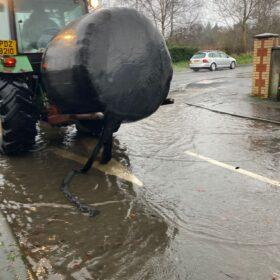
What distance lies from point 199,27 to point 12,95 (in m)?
42.7

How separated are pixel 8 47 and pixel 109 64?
2.38 meters

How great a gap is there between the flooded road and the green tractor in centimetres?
54

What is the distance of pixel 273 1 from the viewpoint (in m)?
40.7

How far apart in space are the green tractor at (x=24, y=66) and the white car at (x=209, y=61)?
70.9 feet

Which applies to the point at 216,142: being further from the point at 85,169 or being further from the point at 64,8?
the point at 64,8

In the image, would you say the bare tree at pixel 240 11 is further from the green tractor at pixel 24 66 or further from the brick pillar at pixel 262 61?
the green tractor at pixel 24 66

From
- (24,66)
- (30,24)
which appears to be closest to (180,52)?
(30,24)

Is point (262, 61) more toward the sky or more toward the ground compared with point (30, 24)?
Answer: more toward the ground

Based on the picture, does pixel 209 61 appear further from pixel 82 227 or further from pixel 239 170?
pixel 82 227

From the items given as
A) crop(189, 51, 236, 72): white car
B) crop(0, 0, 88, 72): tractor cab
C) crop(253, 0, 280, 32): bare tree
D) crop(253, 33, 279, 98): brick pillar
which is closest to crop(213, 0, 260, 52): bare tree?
crop(253, 0, 280, 32): bare tree

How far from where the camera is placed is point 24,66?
6.11 m

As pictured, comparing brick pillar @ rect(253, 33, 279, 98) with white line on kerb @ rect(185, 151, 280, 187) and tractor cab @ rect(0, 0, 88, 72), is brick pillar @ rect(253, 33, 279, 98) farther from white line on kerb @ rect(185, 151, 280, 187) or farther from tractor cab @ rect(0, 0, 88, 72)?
tractor cab @ rect(0, 0, 88, 72)

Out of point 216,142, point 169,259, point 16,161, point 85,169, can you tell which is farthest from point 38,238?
point 216,142

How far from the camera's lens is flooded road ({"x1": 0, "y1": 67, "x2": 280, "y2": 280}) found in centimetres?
341
